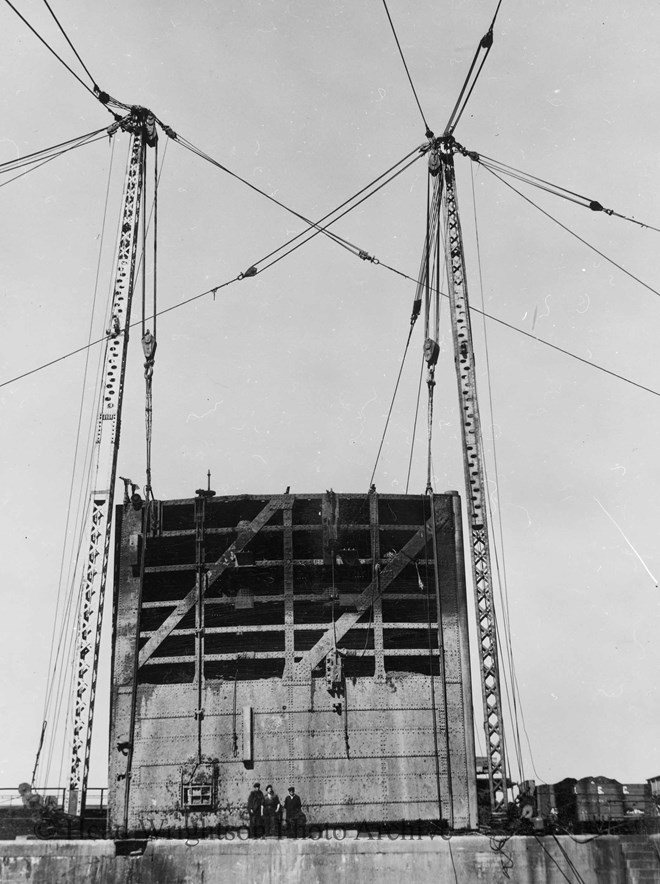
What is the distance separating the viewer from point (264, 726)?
67.6 feet

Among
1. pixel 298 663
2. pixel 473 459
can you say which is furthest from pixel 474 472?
pixel 298 663

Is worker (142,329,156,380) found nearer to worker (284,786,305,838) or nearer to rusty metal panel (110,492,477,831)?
rusty metal panel (110,492,477,831)

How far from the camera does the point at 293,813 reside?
65.2 ft

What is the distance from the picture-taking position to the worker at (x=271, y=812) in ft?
63.0

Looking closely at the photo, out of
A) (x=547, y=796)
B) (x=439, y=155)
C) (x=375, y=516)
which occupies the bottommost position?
(x=547, y=796)

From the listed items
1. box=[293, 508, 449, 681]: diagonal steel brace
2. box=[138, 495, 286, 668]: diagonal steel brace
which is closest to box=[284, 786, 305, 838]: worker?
box=[293, 508, 449, 681]: diagonal steel brace

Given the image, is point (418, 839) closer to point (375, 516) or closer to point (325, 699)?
point (325, 699)

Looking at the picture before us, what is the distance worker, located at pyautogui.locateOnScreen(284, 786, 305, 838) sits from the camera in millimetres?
19641

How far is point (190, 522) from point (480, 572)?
720cm

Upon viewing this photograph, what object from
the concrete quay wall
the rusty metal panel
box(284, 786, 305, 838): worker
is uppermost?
the rusty metal panel

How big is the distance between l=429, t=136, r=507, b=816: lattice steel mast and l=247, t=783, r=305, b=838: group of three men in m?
4.27

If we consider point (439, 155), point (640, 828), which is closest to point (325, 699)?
point (640, 828)

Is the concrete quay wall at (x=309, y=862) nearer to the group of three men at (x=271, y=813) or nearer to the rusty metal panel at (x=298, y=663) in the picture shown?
the group of three men at (x=271, y=813)

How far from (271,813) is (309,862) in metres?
1.99
